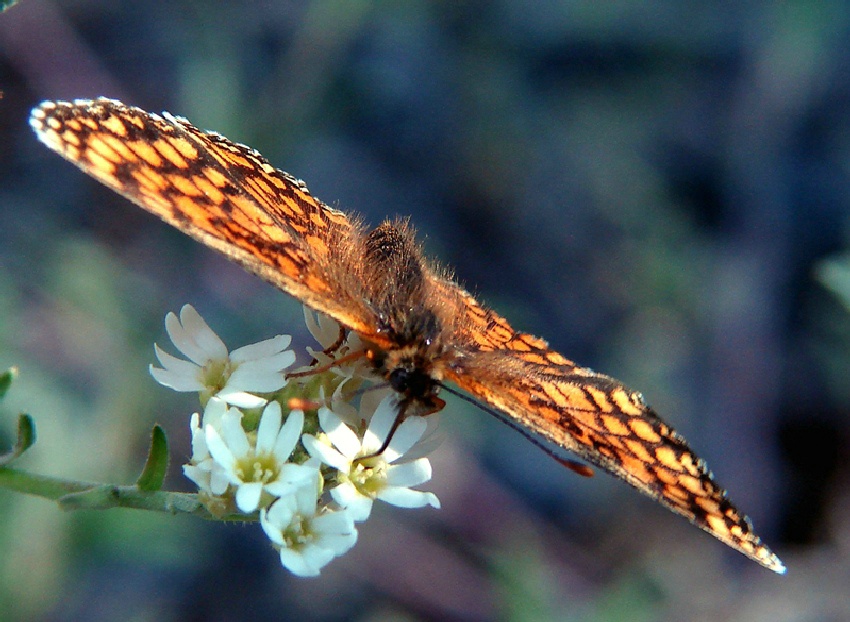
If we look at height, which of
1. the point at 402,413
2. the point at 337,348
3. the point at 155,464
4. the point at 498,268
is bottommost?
the point at 155,464

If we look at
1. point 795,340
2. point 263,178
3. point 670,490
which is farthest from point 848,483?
point 263,178

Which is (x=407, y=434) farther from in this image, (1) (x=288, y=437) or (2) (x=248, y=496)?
(2) (x=248, y=496)

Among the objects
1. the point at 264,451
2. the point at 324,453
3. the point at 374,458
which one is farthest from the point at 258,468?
the point at 374,458

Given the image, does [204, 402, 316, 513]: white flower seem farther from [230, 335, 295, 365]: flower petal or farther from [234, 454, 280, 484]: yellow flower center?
[230, 335, 295, 365]: flower petal

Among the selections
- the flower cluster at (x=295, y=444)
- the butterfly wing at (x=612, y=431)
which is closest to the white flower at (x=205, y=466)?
the flower cluster at (x=295, y=444)

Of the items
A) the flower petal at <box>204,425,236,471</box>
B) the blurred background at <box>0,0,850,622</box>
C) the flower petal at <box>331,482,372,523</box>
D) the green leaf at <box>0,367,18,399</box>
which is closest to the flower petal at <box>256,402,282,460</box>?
the flower petal at <box>204,425,236,471</box>

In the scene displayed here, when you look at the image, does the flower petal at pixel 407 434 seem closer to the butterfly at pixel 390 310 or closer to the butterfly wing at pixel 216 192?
the butterfly at pixel 390 310
